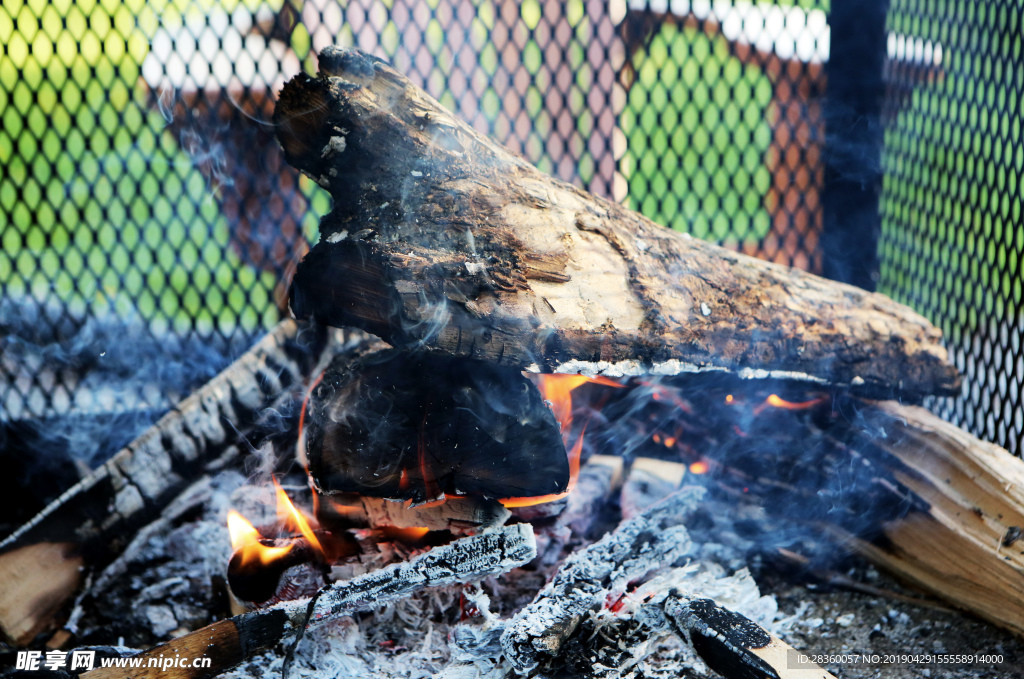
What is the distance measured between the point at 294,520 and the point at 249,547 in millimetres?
155

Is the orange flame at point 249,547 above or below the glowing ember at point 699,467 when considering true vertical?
below

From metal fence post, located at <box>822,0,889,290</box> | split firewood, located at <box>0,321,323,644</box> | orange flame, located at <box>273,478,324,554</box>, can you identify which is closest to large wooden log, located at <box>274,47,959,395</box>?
orange flame, located at <box>273,478,324,554</box>

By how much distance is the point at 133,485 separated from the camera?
171 centimetres

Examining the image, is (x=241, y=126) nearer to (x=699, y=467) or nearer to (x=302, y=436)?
(x=302, y=436)

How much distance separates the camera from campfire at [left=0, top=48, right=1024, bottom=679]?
4.01 ft

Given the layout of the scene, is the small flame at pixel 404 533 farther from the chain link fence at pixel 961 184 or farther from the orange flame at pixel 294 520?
the chain link fence at pixel 961 184

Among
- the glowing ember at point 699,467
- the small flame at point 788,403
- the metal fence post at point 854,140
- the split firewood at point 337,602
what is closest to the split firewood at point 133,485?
the split firewood at point 337,602

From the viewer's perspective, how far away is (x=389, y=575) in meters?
1.35

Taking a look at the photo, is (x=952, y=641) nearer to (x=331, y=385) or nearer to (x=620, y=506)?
(x=620, y=506)

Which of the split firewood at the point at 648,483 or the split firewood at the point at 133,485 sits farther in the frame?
the split firewood at the point at 648,483

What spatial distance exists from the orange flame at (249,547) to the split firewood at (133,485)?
0.39 metres

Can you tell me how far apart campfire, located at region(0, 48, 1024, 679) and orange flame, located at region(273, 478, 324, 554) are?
0.05ft

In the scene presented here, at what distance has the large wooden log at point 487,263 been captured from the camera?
1173 millimetres

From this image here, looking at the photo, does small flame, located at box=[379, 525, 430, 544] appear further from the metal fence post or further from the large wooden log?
the metal fence post
